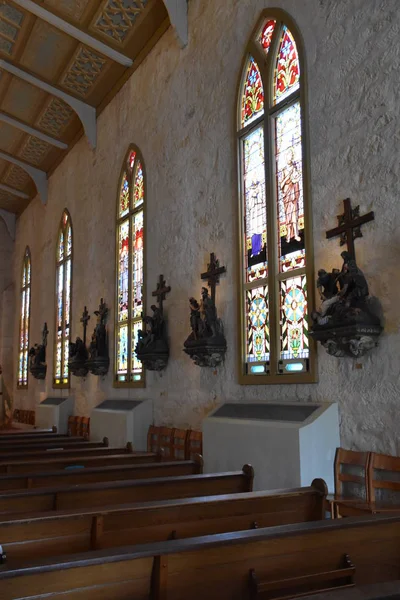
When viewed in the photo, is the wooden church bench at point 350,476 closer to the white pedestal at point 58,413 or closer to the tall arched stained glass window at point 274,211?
the tall arched stained glass window at point 274,211

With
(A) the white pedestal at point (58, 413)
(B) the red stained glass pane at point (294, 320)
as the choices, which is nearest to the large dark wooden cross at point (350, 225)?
(B) the red stained glass pane at point (294, 320)

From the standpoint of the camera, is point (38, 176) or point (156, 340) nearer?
point (156, 340)

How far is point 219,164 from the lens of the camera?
8336 millimetres

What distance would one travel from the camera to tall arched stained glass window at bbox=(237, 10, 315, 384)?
21.6ft

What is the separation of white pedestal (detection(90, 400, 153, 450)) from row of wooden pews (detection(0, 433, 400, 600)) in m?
5.05

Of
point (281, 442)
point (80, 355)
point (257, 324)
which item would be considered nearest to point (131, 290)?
point (80, 355)

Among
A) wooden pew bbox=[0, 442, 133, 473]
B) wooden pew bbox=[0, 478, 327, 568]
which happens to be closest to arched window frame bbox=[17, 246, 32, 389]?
wooden pew bbox=[0, 442, 133, 473]

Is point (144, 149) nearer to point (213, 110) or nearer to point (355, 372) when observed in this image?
point (213, 110)

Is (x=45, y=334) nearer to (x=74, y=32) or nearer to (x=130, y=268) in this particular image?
(x=130, y=268)

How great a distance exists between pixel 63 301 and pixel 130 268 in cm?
475

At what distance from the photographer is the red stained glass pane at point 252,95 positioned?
7.64 meters

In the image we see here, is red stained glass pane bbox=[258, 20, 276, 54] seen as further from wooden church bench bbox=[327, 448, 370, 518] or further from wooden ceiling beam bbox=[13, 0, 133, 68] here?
wooden church bench bbox=[327, 448, 370, 518]

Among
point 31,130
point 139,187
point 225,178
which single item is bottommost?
point 225,178

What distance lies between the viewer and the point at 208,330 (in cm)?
784
